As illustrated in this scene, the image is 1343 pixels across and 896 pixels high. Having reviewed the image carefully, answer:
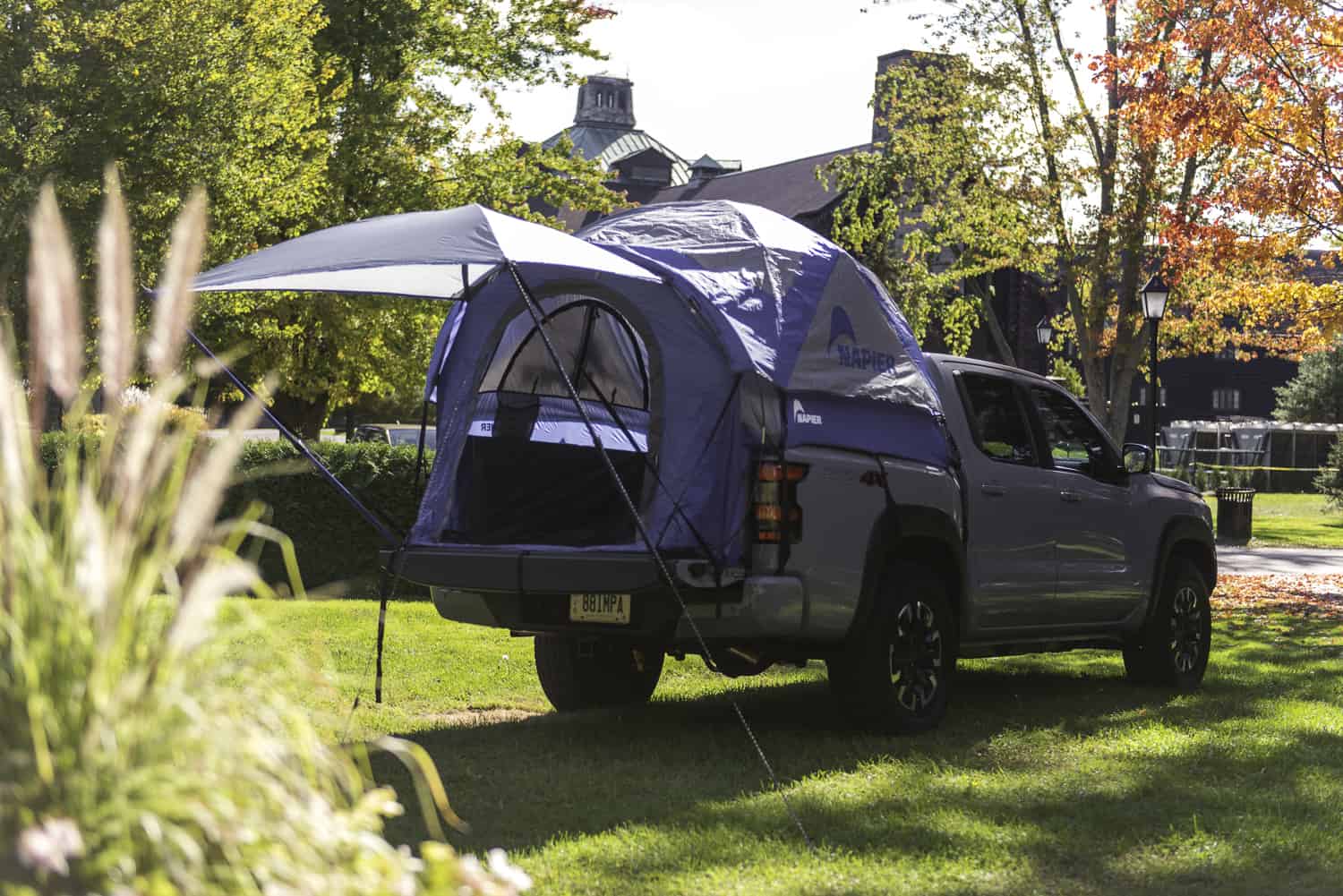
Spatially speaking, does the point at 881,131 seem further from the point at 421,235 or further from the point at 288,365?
the point at 421,235

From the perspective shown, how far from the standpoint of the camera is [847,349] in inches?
330

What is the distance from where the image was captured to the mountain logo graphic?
8.30m

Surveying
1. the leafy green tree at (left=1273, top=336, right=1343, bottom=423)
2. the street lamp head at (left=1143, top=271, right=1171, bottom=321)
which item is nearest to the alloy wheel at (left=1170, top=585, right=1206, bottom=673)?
the street lamp head at (left=1143, top=271, right=1171, bottom=321)

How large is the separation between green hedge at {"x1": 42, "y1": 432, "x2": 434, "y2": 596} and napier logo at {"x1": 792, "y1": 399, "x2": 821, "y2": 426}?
824 centimetres

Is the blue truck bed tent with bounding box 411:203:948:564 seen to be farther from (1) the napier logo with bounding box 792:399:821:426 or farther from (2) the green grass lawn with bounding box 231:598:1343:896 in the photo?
(2) the green grass lawn with bounding box 231:598:1343:896

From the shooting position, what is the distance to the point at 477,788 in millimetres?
7059

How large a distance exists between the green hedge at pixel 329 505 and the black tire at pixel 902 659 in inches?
313

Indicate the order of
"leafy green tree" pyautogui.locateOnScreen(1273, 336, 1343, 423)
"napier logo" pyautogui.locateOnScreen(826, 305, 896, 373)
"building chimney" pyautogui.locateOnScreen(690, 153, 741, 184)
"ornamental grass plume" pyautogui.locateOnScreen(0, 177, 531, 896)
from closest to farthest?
"ornamental grass plume" pyautogui.locateOnScreen(0, 177, 531, 896) < "napier logo" pyautogui.locateOnScreen(826, 305, 896, 373) < "leafy green tree" pyautogui.locateOnScreen(1273, 336, 1343, 423) < "building chimney" pyautogui.locateOnScreen(690, 153, 741, 184)

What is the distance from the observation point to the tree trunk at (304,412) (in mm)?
28984

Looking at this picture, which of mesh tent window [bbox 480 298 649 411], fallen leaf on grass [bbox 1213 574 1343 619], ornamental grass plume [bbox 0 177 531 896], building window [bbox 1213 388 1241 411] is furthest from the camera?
building window [bbox 1213 388 1241 411]

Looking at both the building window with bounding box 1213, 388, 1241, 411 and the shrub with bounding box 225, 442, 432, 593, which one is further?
the building window with bounding box 1213, 388, 1241, 411

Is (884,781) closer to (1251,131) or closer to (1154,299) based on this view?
(1251,131)

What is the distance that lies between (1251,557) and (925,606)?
1834cm

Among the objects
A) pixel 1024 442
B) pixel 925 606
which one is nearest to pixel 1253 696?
pixel 1024 442
